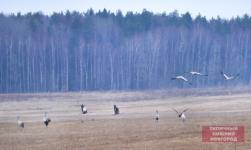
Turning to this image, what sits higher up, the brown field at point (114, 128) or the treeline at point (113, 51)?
the treeline at point (113, 51)

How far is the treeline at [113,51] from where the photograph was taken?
323 feet

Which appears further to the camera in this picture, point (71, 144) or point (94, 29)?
point (94, 29)

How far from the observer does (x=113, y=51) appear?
110 meters

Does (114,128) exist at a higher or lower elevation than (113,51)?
lower

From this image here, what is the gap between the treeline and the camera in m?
98.5

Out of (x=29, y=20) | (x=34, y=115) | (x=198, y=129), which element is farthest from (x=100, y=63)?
(x=198, y=129)

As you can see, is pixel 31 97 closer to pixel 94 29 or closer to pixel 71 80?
pixel 71 80

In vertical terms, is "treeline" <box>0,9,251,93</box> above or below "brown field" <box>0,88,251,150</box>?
above

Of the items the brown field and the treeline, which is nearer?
the brown field

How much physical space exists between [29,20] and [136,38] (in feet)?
61.5

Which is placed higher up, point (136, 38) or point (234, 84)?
point (136, 38)

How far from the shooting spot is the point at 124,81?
10281 centimetres

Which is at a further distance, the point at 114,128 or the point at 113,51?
the point at 113,51

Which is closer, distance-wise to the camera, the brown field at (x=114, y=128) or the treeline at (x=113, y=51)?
the brown field at (x=114, y=128)
